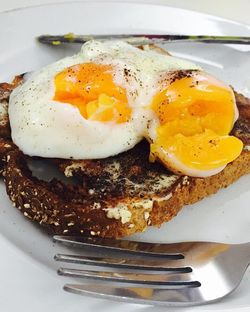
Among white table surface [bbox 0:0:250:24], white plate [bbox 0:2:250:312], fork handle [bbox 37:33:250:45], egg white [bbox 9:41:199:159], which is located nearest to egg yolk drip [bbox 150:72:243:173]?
egg white [bbox 9:41:199:159]

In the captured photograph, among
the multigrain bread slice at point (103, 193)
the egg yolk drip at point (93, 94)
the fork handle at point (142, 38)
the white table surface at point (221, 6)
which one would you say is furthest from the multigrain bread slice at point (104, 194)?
the white table surface at point (221, 6)

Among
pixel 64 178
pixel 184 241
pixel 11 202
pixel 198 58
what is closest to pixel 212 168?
pixel 184 241

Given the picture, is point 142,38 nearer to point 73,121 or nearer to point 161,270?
point 73,121

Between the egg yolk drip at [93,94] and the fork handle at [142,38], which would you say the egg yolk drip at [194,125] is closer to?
the egg yolk drip at [93,94]

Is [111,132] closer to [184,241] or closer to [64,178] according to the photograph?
[64,178]

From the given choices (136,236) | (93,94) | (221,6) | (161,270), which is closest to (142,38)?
(93,94)

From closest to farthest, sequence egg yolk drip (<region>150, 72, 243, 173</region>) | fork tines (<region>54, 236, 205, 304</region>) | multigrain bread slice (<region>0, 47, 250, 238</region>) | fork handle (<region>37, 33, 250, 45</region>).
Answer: fork tines (<region>54, 236, 205, 304</region>)
multigrain bread slice (<region>0, 47, 250, 238</region>)
egg yolk drip (<region>150, 72, 243, 173</region>)
fork handle (<region>37, 33, 250, 45</region>)

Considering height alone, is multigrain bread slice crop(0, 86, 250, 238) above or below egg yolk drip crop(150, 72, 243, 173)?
below

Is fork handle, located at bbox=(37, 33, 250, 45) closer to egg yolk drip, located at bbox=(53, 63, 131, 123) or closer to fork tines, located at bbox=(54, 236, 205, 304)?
egg yolk drip, located at bbox=(53, 63, 131, 123)
